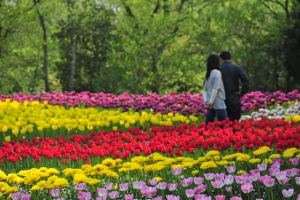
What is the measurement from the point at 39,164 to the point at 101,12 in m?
18.0

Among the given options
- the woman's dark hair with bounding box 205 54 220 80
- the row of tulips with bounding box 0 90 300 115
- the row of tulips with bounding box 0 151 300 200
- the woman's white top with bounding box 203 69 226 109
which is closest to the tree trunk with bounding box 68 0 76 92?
the row of tulips with bounding box 0 90 300 115

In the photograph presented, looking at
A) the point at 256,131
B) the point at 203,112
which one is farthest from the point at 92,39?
the point at 256,131

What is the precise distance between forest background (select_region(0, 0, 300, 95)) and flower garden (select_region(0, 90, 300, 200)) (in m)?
6.25

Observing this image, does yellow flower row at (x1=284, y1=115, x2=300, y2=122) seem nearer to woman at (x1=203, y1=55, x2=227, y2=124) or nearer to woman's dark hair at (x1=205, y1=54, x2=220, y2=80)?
woman at (x1=203, y1=55, x2=227, y2=124)

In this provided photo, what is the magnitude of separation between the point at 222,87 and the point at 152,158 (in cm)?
379

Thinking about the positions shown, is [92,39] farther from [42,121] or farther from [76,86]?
[42,121]

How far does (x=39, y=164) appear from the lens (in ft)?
24.8

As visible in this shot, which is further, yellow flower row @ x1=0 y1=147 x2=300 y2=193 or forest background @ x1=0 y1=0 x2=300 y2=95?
forest background @ x1=0 y1=0 x2=300 y2=95

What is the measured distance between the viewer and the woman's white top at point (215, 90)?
9.74 m

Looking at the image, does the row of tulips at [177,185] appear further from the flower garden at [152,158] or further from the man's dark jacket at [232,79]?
the man's dark jacket at [232,79]

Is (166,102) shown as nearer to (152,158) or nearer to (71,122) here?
(71,122)

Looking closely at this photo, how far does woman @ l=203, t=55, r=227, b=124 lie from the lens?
9.75 metres

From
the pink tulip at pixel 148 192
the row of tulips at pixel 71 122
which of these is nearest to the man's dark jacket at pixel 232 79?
the row of tulips at pixel 71 122

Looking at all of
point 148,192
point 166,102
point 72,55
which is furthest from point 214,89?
point 72,55
